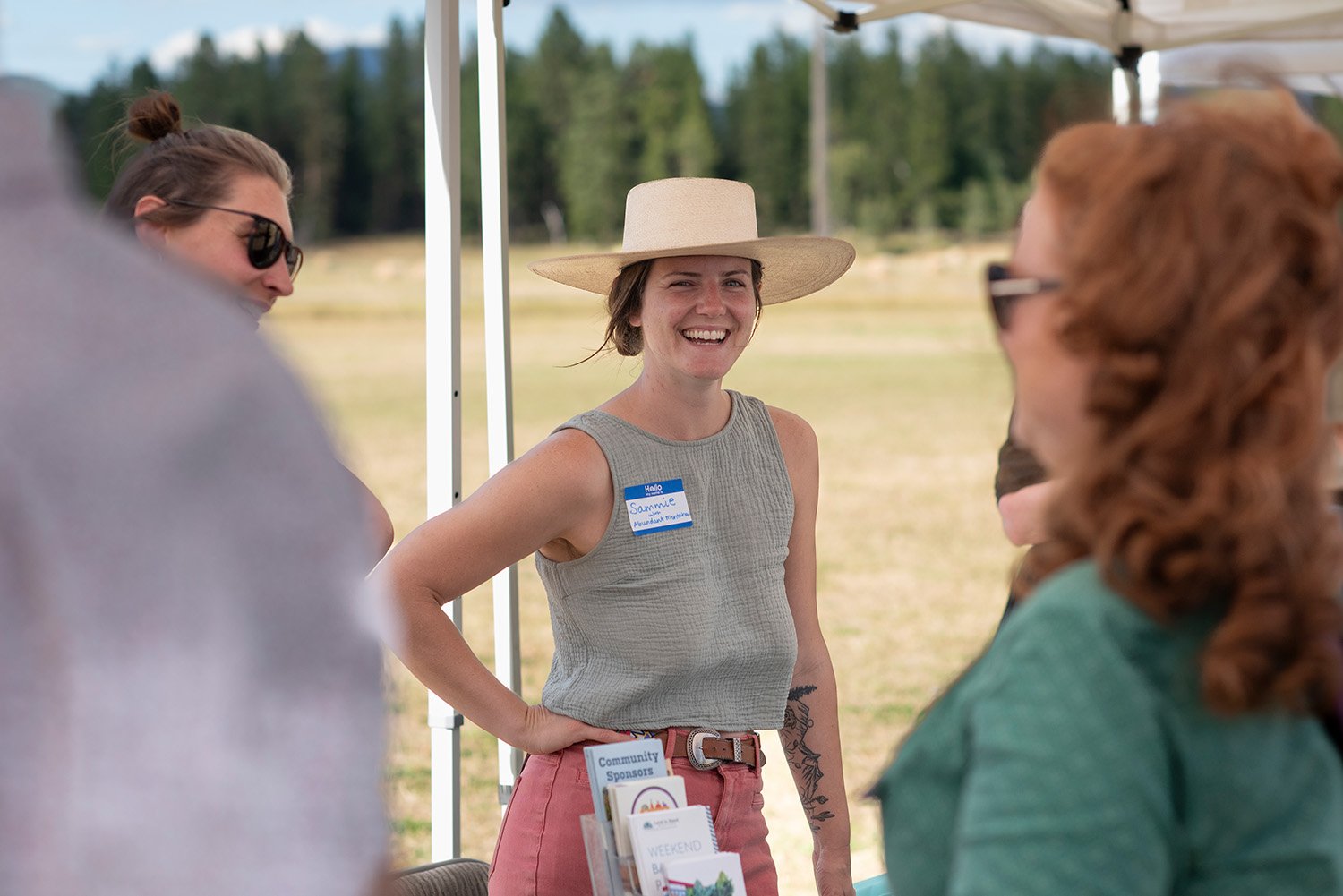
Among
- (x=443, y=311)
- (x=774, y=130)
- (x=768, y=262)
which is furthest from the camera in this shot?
(x=774, y=130)

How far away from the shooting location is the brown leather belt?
213 centimetres

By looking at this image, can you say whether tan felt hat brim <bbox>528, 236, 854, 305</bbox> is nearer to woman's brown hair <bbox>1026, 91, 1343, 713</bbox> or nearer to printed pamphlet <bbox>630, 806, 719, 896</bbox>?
printed pamphlet <bbox>630, 806, 719, 896</bbox>

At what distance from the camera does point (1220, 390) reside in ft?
2.56

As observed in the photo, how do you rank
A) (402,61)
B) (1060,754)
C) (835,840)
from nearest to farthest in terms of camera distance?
(1060,754), (835,840), (402,61)

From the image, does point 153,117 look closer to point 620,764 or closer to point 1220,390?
point 620,764

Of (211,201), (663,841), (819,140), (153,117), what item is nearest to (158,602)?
(663,841)

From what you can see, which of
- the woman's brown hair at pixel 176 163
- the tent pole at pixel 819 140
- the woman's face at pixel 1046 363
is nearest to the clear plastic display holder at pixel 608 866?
the woman's face at pixel 1046 363

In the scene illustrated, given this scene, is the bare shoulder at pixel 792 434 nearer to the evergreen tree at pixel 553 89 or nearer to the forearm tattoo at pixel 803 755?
the forearm tattoo at pixel 803 755

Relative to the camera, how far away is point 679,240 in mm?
2486

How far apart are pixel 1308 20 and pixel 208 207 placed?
3.61 meters

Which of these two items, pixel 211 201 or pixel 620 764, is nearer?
pixel 620 764

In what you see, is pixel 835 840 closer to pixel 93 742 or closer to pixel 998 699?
pixel 998 699

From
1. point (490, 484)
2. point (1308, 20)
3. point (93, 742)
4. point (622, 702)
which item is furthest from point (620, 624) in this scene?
point (1308, 20)

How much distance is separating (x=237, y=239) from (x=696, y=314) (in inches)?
35.0
